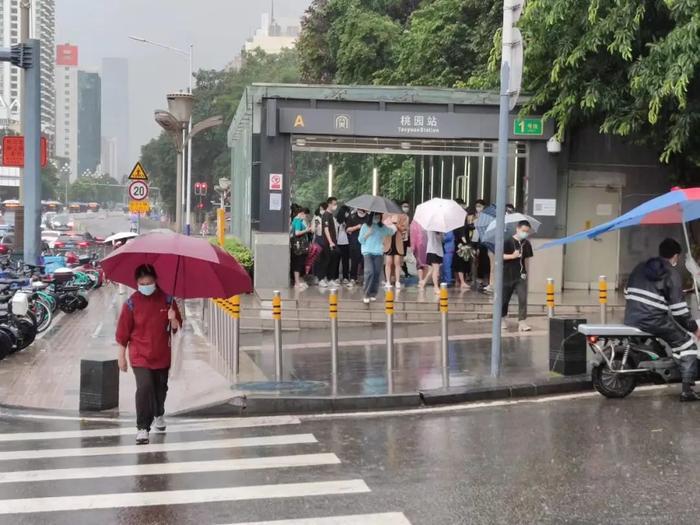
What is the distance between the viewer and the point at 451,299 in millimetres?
17750

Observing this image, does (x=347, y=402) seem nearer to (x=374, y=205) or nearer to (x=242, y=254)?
(x=374, y=205)

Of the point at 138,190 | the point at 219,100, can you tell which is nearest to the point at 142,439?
the point at 138,190

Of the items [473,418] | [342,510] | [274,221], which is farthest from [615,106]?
[342,510]

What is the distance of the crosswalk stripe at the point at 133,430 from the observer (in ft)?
28.7

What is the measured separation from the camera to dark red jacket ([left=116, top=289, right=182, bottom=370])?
8227 mm

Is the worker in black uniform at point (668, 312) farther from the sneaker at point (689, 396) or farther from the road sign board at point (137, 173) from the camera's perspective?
the road sign board at point (137, 173)

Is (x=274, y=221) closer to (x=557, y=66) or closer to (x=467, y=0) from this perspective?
(x=557, y=66)

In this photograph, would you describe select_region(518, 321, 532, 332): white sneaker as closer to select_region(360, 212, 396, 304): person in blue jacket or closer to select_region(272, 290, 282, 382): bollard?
select_region(360, 212, 396, 304): person in blue jacket

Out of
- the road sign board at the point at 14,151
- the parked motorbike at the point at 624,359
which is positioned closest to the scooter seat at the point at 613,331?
the parked motorbike at the point at 624,359

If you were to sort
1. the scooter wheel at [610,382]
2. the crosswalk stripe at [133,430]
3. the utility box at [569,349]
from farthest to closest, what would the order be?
the utility box at [569,349] → the scooter wheel at [610,382] → the crosswalk stripe at [133,430]

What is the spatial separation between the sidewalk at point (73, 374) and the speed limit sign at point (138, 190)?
515cm

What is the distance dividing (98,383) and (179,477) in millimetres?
3157

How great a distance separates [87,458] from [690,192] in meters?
6.81

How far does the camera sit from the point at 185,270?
337 inches
